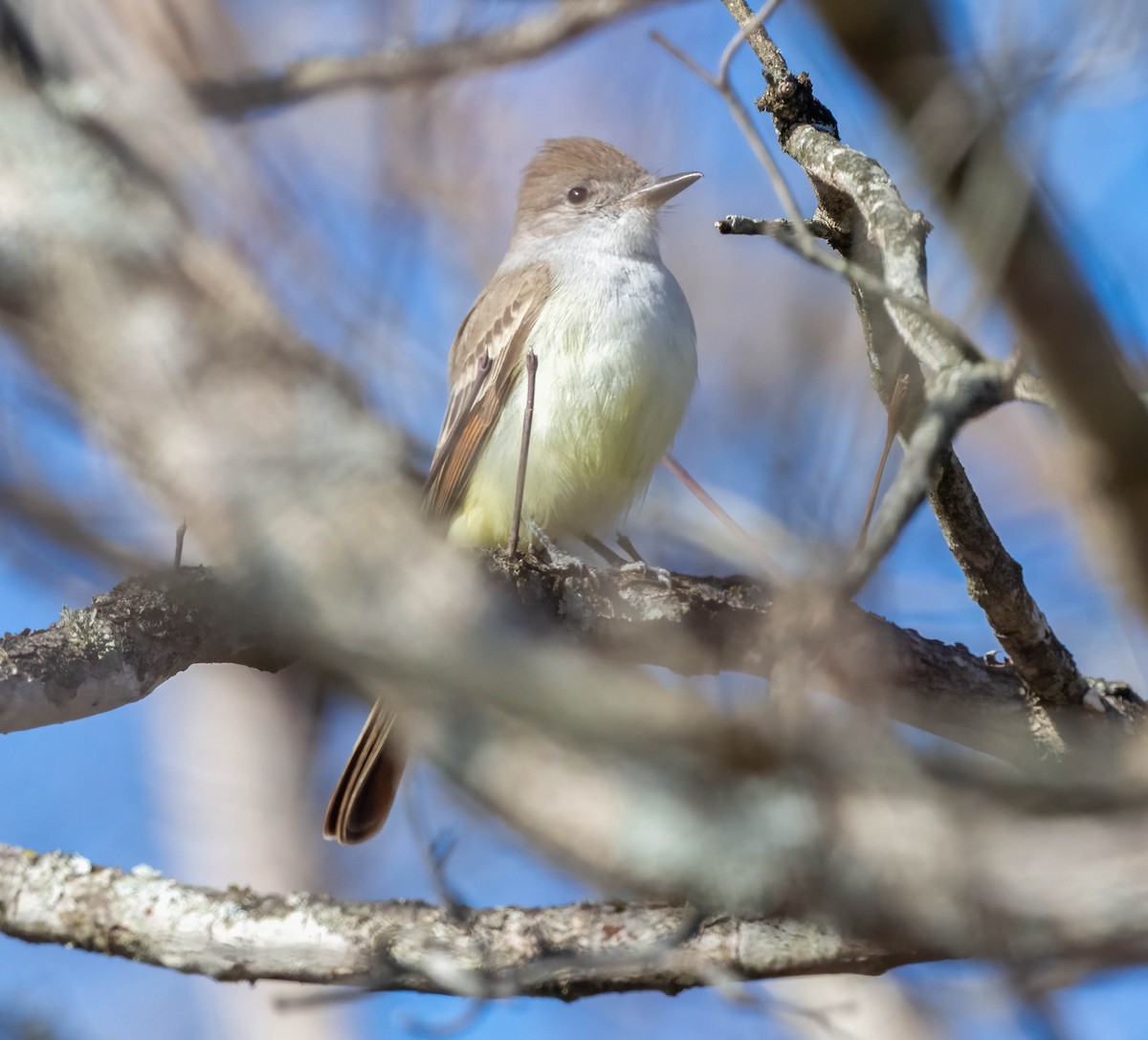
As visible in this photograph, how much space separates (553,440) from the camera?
491 cm

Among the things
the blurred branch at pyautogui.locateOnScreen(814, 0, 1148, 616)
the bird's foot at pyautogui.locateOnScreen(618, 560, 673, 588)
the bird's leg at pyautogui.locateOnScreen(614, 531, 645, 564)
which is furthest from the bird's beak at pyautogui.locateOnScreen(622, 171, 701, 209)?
A: the bird's foot at pyautogui.locateOnScreen(618, 560, 673, 588)

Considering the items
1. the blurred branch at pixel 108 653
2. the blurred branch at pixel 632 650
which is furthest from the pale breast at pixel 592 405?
the blurred branch at pixel 108 653

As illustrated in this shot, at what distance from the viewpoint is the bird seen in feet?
16.0

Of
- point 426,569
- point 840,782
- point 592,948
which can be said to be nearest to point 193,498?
point 426,569

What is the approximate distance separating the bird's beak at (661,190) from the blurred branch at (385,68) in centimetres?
113

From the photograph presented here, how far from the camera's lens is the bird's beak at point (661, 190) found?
5.63 meters

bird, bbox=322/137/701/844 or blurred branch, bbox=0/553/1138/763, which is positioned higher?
bird, bbox=322/137/701/844

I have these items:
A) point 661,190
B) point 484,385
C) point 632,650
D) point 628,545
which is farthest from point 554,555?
point 661,190

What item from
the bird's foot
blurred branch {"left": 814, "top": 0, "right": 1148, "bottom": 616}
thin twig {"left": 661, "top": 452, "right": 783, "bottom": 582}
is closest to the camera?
thin twig {"left": 661, "top": 452, "right": 783, "bottom": 582}

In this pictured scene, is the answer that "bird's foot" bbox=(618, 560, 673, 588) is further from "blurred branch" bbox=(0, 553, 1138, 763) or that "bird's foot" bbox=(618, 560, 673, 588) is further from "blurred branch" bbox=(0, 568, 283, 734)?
"blurred branch" bbox=(0, 568, 283, 734)

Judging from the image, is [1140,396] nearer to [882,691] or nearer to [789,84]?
[789,84]

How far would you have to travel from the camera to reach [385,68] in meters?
4.78

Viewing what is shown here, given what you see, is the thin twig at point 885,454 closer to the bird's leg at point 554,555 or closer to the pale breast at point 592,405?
the bird's leg at point 554,555

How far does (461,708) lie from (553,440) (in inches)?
117
